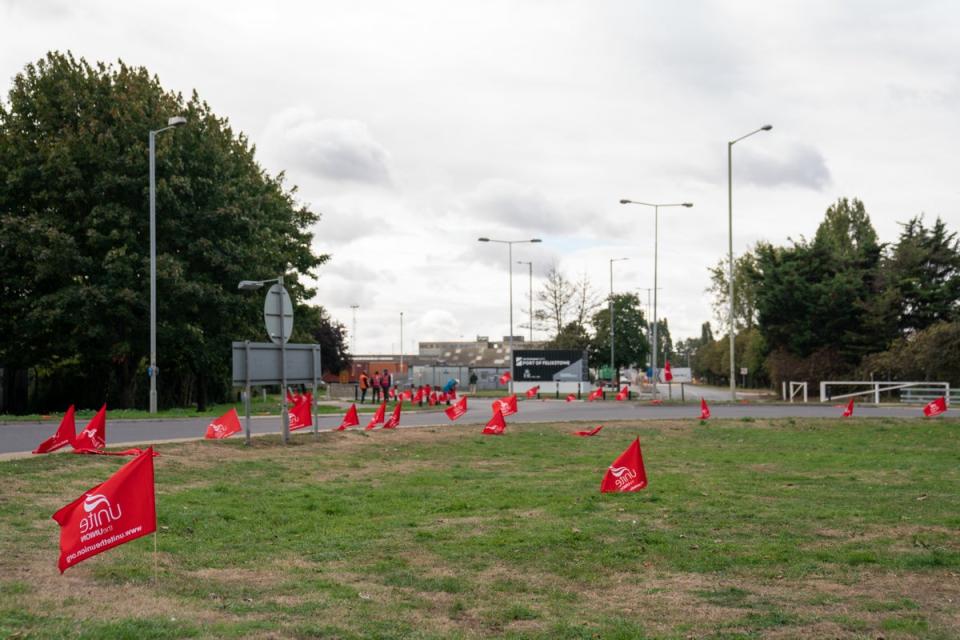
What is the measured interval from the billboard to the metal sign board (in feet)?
145

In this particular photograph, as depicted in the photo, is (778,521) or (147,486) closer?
(147,486)

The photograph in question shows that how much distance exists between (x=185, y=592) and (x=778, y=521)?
636 cm

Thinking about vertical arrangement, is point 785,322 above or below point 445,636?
above

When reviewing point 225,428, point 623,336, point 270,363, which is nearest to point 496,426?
point 270,363

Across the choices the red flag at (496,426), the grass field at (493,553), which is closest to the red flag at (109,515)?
the grass field at (493,553)

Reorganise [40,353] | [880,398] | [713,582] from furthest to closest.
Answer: [880,398], [40,353], [713,582]

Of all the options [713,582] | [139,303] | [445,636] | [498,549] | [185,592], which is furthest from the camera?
[139,303]

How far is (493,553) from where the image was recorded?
8.79 m

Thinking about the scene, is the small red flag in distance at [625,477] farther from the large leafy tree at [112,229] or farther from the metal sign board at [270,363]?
the large leafy tree at [112,229]

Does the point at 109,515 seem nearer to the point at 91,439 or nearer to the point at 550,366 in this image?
the point at 91,439

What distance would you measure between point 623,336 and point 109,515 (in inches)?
2851

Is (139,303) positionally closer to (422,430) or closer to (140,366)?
(140,366)

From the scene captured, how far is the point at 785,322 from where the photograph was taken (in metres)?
60.7

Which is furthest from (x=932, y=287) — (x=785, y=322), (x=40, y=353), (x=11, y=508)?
(x=11, y=508)
